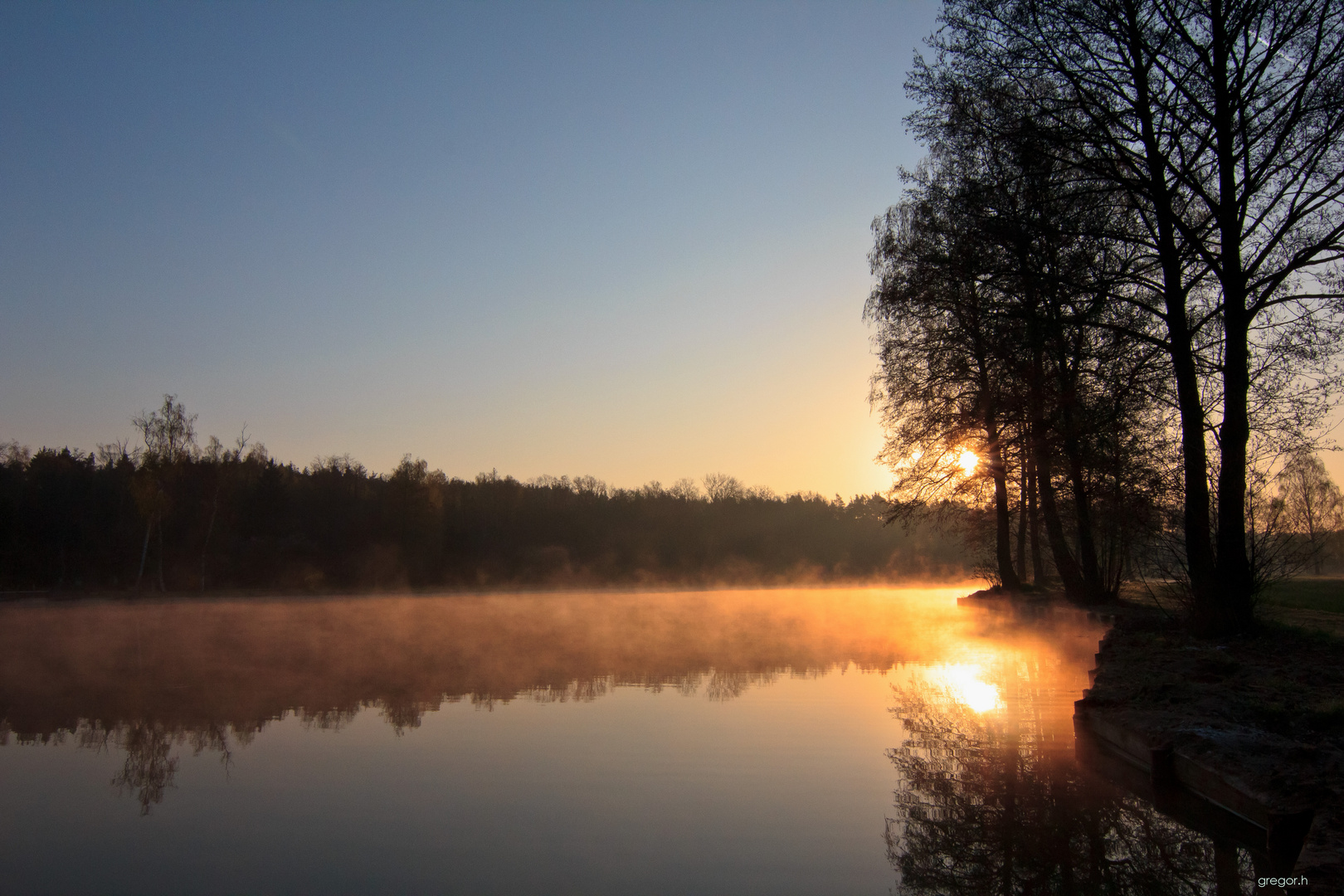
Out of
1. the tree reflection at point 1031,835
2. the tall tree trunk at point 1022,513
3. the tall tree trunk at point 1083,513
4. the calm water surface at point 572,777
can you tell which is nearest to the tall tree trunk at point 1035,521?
the tall tree trunk at point 1022,513

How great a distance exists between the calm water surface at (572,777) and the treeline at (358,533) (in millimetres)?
28623

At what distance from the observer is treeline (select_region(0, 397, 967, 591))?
48062 mm

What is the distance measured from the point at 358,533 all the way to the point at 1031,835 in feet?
196

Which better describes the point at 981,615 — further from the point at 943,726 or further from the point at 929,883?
the point at 929,883

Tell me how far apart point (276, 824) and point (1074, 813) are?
483cm

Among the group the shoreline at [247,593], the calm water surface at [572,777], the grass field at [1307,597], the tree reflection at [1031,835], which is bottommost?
the shoreline at [247,593]

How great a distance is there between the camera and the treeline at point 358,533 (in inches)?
1892

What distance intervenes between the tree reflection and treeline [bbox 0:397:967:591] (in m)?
32.2

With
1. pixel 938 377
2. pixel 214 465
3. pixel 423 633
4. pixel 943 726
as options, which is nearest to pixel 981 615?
pixel 938 377

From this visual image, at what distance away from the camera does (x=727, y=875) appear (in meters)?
4.51

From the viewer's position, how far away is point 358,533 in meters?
59.9

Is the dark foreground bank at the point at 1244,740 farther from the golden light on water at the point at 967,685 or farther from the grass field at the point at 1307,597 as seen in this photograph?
the grass field at the point at 1307,597

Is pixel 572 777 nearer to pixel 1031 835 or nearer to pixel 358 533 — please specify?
pixel 1031 835

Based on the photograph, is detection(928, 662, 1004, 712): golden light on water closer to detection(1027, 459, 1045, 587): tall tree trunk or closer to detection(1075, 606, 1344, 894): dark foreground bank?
detection(1075, 606, 1344, 894): dark foreground bank
